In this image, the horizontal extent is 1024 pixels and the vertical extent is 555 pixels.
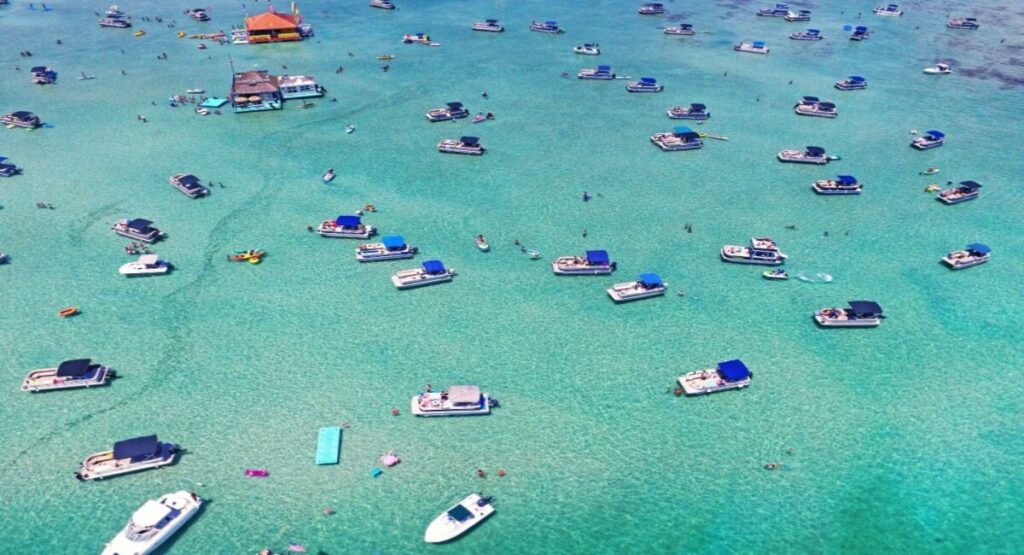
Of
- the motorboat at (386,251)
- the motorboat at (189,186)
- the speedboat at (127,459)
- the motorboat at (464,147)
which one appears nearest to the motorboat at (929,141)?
the motorboat at (464,147)

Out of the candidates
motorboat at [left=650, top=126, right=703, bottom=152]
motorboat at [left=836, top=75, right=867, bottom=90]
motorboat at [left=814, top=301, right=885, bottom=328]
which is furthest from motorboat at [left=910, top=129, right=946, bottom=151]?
motorboat at [left=814, top=301, right=885, bottom=328]

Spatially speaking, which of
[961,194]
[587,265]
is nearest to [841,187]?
[961,194]

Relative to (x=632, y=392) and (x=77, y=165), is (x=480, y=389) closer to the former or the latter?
(x=632, y=392)

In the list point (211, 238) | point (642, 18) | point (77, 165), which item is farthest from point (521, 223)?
point (642, 18)

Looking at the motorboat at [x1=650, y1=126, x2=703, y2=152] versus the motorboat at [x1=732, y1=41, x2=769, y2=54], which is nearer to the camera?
the motorboat at [x1=650, y1=126, x2=703, y2=152]

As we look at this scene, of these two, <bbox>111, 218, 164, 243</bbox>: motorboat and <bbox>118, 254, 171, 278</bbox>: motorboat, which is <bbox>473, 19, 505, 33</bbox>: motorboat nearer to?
<bbox>111, 218, 164, 243</bbox>: motorboat

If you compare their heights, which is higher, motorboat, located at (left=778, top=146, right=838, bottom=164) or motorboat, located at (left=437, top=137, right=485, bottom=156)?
motorboat, located at (left=437, top=137, right=485, bottom=156)

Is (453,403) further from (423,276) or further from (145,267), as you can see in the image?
(145,267)
